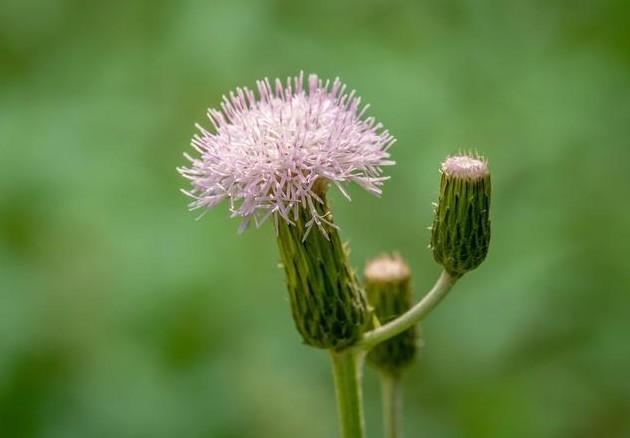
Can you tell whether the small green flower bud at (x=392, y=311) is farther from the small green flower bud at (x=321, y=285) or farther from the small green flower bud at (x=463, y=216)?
the small green flower bud at (x=463, y=216)

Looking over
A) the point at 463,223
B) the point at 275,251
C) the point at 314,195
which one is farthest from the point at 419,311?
the point at 275,251

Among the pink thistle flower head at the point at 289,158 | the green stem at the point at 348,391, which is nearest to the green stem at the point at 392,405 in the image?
the green stem at the point at 348,391

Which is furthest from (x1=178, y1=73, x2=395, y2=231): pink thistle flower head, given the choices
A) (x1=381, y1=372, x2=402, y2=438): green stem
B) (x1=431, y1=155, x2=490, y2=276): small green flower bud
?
(x1=381, y1=372, x2=402, y2=438): green stem

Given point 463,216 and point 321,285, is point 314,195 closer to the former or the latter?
point 321,285

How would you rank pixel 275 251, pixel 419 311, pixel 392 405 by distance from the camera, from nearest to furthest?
1. pixel 419 311
2. pixel 392 405
3. pixel 275 251

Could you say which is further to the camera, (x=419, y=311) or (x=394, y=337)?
(x=394, y=337)

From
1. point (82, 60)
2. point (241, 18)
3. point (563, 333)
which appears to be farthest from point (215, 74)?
point (563, 333)
